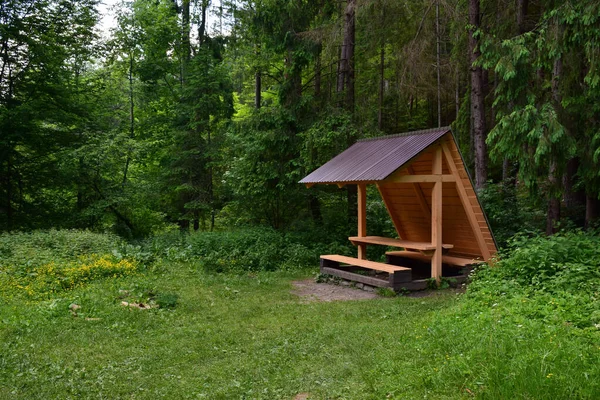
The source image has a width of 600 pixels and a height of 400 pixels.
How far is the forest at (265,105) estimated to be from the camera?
927 cm

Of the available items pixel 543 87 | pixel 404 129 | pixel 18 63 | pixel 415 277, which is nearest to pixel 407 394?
pixel 415 277

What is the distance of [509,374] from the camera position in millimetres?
3473

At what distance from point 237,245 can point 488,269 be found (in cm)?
735

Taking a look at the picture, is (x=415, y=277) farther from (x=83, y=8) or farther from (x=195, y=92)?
(x=83, y=8)

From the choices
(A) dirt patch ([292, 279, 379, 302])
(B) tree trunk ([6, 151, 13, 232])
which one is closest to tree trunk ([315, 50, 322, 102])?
(A) dirt patch ([292, 279, 379, 302])

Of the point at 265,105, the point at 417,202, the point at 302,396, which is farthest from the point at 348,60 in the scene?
the point at 302,396

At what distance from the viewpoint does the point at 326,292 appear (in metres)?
9.49

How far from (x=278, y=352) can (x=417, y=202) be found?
6693 mm

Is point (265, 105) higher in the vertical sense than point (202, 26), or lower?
lower

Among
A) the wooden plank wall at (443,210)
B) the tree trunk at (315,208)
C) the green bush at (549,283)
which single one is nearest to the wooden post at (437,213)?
the wooden plank wall at (443,210)

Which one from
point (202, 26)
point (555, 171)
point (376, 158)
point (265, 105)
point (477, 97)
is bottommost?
point (555, 171)

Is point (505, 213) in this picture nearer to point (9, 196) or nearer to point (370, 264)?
point (370, 264)

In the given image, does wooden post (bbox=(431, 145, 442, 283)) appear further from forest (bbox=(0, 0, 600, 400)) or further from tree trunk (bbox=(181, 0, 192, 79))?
tree trunk (bbox=(181, 0, 192, 79))

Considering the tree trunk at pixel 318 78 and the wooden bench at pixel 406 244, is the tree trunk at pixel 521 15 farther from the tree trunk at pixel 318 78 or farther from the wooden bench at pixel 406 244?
the wooden bench at pixel 406 244
